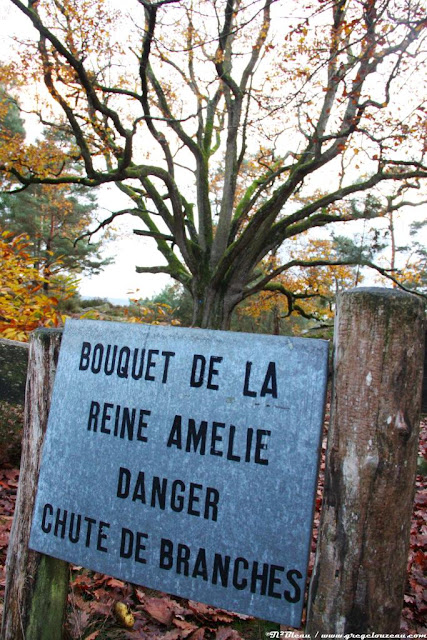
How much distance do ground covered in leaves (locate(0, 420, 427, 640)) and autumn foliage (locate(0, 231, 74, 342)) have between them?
177 centimetres

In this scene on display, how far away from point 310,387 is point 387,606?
2.26ft

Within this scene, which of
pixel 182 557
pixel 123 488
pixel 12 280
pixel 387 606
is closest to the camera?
pixel 387 606

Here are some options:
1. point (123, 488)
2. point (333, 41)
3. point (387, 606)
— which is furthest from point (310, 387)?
point (333, 41)

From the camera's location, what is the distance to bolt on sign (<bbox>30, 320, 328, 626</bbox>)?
159 centimetres

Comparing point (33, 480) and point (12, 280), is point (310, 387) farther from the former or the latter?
point (12, 280)

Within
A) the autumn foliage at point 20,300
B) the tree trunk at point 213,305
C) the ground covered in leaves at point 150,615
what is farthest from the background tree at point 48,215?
the ground covered in leaves at point 150,615

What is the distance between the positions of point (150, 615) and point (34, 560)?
36.6 inches

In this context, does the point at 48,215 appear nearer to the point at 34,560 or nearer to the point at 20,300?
the point at 20,300

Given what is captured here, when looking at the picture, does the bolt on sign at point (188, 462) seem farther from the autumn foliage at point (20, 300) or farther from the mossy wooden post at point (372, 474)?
the autumn foliage at point (20, 300)

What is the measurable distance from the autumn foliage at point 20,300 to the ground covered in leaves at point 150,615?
177cm

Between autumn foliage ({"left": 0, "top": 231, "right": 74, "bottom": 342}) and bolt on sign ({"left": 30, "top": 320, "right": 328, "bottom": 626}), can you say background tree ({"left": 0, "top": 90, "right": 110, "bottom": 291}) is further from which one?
bolt on sign ({"left": 30, "top": 320, "right": 328, "bottom": 626})

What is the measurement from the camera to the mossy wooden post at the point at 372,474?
1.44 meters

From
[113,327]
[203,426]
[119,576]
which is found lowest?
[119,576]

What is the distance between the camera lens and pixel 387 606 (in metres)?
1.44
